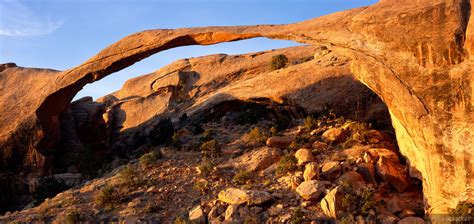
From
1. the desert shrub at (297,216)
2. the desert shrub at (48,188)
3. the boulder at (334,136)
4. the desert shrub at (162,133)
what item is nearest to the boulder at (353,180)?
the desert shrub at (297,216)

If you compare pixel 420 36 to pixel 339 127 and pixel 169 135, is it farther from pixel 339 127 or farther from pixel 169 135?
pixel 169 135

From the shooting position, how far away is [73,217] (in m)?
13.4

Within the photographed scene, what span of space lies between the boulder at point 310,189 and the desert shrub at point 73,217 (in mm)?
6341

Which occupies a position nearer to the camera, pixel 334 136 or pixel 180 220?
pixel 180 220

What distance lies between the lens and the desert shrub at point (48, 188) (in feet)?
59.4

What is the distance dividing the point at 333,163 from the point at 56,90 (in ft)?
43.0

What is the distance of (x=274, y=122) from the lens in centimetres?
1895

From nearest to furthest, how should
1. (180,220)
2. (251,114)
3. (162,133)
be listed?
(180,220), (251,114), (162,133)

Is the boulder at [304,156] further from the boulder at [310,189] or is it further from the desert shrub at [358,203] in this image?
the desert shrub at [358,203]

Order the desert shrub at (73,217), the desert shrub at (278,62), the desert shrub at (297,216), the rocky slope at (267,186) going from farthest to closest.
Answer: the desert shrub at (278,62) → the desert shrub at (73,217) → the rocky slope at (267,186) → the desert shrub at (297,216)

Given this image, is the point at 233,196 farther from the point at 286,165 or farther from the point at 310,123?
the point at 310,123

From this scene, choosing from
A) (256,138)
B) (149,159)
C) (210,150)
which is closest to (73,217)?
(149,159)

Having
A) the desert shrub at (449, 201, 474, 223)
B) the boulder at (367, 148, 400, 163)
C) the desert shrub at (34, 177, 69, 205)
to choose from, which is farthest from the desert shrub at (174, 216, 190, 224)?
the desert shrub at (34, 177, 69, 205)

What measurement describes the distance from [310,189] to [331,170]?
50.8 inches
